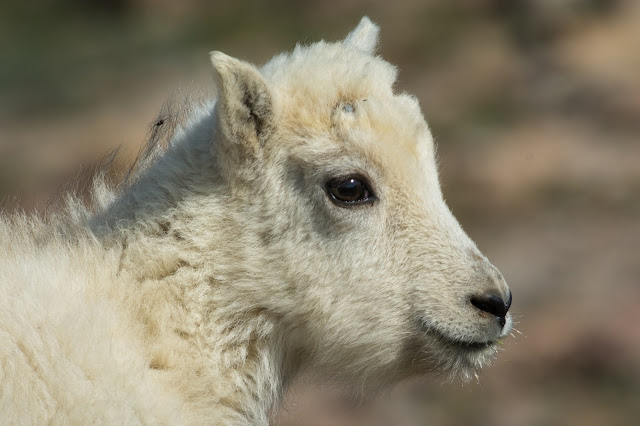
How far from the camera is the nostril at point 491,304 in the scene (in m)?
4.27

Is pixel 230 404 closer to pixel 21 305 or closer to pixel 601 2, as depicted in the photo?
pixel 21 305

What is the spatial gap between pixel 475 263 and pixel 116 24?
16.7m

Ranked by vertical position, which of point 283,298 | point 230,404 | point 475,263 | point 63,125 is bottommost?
point 230,404

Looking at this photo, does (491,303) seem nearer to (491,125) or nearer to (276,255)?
(276,255)

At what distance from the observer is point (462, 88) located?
15.8m

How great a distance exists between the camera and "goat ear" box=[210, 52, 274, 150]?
4137 millimetres

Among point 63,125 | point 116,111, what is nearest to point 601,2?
point 116,111

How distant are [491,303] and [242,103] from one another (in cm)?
147

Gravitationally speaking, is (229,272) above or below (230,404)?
above

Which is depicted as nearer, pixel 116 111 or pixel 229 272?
pixel 229 272

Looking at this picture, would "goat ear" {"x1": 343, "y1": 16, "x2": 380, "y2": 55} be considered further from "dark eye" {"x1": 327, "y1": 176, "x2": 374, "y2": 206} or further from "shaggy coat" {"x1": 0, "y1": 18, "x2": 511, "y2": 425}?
"dark eye" {"x1": 327, "y1": 176, "x2": 374, "y2": 206}

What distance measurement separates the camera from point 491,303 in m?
4.28

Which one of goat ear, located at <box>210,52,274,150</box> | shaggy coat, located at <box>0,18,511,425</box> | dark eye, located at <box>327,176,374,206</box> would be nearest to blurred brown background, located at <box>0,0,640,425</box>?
shaggy coat, located at <box>0,18,511,425</box>

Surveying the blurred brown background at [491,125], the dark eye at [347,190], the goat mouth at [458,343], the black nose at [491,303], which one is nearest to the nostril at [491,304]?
the black nose at [491,303]
